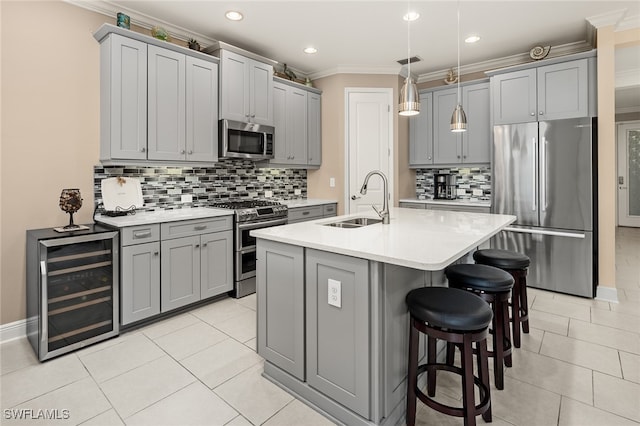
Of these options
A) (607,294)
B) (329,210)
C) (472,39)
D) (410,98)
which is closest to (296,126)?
(329,210)

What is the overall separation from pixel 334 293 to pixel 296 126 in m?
3.39

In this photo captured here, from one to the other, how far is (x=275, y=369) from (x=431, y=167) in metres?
3.90

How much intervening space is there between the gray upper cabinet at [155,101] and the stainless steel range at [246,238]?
677 millimetres

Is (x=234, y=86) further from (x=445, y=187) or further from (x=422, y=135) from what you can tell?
(x=445, y=187)

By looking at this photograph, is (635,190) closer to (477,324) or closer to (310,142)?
(310,142)

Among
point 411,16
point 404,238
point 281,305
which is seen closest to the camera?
point 404,238

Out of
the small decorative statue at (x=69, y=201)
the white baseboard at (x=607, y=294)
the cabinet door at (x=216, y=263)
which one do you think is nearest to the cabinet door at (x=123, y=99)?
the small decorative statue at (x=69, y=201)

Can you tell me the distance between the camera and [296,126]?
473 centimetres

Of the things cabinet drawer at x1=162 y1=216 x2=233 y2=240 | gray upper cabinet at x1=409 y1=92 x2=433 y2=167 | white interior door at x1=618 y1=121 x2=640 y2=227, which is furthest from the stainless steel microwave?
white interior door at x1=618 y1=121 x2=640 y2=227

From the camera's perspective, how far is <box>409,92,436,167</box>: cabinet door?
5.00m

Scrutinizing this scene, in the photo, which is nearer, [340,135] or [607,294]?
[607,294]

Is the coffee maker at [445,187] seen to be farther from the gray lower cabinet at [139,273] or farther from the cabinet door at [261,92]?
the gray lower cabinet at [139,273]

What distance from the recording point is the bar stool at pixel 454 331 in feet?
5.07

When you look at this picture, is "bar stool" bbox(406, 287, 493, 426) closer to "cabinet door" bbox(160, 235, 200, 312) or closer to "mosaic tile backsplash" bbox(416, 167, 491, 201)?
"cabinet door" bbox(160, 235, 200, 312)
